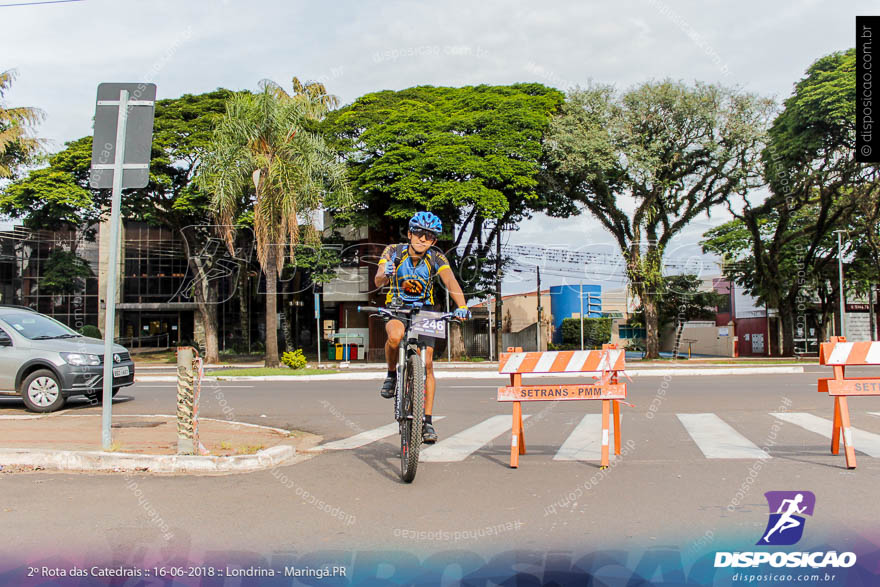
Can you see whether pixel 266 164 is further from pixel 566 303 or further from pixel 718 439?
pixel 566 303

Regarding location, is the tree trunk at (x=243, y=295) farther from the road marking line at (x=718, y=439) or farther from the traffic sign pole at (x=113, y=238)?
the road marking line at (x=718, y=439)

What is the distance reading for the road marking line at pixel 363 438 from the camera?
294 inches

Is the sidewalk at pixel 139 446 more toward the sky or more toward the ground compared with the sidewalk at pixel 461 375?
more toward the sky

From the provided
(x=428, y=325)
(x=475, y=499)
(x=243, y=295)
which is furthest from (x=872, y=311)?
(x=475, y=499)

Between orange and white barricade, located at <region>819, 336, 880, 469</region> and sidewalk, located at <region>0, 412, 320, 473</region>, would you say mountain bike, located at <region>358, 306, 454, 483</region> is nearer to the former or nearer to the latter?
sidewalk, located at <region>0, 412, 320, 473</region>

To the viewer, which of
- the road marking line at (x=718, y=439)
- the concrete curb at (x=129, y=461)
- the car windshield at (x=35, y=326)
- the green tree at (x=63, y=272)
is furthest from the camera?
the green tree at (x=63, y=272)

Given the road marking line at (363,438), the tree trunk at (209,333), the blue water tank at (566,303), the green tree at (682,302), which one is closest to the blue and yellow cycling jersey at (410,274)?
the road marking line at (363,438)

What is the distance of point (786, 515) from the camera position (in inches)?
171

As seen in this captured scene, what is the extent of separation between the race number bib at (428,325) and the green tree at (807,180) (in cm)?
2975

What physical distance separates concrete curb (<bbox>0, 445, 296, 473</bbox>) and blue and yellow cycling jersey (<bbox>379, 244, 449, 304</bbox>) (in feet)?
6.23

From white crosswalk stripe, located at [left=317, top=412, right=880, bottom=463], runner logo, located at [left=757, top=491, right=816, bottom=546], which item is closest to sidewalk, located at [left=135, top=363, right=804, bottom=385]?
white crosswalk stripe, located at [left=317, top=412, right=880, bottom=463]

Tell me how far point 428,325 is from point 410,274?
504 millimetres

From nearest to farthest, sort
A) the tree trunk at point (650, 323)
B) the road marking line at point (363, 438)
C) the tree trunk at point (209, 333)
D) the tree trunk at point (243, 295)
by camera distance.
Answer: the road marking line at point (363, 438) → the tree trunk at point (650, 323) → the tree trunk at point (209, 333) → the tree trunk at point (243, 295)

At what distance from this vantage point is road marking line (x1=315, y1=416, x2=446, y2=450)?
7.46m
